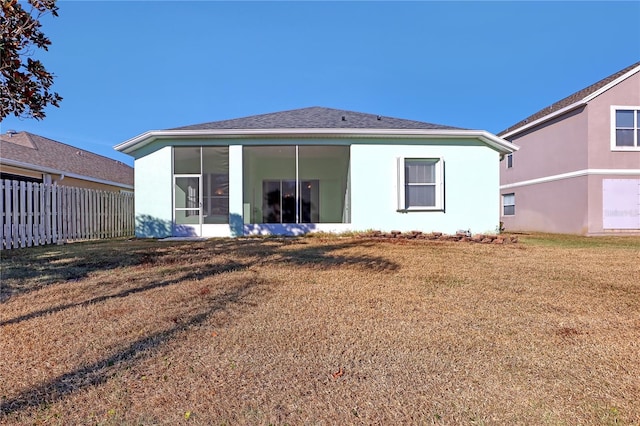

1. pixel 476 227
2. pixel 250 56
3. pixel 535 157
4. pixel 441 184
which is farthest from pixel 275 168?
pixel 535 157

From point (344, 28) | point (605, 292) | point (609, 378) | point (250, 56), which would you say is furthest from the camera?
point (250, 56)

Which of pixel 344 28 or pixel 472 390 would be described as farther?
pixel 344 28

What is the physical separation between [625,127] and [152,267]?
17273mm

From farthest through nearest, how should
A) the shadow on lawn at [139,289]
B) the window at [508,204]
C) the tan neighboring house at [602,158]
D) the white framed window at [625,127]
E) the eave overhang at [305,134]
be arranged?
the window at [508,204], the white framed window at [625,127], the tan neighboring house at [602,158], the eave overhang at [305,134], the shadow on lawn at [139,289]

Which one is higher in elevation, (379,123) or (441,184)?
(379,123)

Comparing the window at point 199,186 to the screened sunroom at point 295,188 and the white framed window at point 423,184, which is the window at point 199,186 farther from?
the white framed window at point 423,184

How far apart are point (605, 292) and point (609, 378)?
9.10 ft

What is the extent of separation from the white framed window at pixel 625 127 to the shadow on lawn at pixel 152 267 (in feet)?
38.9

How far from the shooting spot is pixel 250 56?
15.0 meters

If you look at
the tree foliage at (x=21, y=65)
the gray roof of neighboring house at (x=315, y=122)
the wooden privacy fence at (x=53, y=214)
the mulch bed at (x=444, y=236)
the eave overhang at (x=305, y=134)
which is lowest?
the mulch bed at (x=444, y=236)

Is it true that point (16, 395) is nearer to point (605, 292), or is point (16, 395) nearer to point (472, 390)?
point (472, 390)

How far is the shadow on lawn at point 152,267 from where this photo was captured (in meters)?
2.24

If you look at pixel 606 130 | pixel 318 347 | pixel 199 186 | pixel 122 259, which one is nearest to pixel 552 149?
pixel 606 130

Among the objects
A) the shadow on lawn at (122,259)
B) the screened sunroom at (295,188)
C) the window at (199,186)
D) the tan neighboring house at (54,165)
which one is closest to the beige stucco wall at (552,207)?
the screened sunroom at (295,188)
